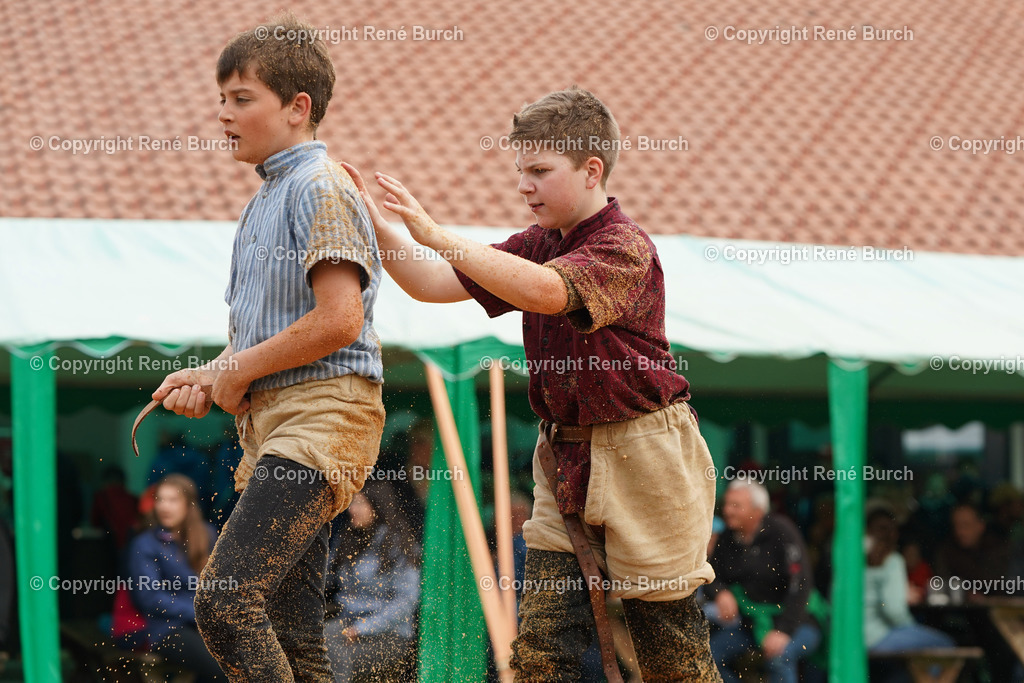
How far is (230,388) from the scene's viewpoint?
219 cm

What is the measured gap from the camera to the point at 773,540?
5.79 m

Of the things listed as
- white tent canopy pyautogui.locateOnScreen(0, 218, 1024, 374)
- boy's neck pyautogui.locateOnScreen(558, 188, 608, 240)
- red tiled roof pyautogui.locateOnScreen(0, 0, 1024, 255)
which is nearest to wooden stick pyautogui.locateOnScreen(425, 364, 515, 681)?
white tent canopy pyautogui.locateOnScreen(0, 218, 1024, 374)

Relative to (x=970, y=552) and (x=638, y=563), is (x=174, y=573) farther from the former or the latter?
(x=970, y=552)

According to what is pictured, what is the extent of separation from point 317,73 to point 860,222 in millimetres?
7415

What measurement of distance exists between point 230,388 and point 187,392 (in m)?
0.14

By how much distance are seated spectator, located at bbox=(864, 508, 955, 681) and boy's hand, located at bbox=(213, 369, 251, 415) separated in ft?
15.3

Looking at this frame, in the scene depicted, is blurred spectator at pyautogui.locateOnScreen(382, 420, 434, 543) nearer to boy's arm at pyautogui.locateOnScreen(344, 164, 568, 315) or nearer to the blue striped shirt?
the blue striped shirt

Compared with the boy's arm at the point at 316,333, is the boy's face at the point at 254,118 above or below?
above

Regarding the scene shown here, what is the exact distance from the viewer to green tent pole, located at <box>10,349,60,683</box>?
495 cm

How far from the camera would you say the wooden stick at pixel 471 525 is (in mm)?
4797

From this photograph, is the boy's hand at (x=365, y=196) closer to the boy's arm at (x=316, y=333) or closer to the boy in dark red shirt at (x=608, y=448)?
the boy in dark red shirt at (x=608, y=448)

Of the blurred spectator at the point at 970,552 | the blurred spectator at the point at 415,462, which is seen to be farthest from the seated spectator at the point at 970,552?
the blurred spectator at the point at 415,462

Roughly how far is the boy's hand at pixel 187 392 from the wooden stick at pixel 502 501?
9.13 feet

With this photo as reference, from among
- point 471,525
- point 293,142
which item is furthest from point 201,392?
point 471,525
